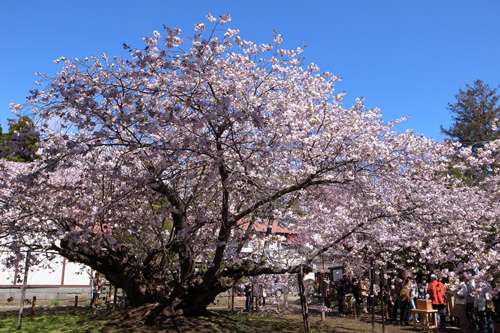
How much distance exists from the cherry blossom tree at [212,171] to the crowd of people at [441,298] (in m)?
1.59

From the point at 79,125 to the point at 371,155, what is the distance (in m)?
5.84

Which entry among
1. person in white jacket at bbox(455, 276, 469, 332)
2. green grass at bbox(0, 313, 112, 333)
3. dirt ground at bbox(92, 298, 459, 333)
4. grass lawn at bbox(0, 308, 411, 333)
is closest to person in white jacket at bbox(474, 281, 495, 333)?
person in white jacket at bbox(455, 276, 469, 332)

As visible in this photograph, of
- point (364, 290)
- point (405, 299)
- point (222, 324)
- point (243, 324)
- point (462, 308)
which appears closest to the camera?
point (222, 324)

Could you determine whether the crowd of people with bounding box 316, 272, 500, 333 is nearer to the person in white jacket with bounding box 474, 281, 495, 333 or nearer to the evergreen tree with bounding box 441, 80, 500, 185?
the person in white jacket with bounding box 474, 281, 495, 333

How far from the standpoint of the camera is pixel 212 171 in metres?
7.69

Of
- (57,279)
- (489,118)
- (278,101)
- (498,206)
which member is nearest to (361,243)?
(498,206)

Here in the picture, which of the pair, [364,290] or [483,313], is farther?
[364,290]

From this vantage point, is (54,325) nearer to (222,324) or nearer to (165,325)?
(165,325)

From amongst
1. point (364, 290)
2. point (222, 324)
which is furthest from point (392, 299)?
point (222, 324)

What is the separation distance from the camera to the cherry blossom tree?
22.9ft

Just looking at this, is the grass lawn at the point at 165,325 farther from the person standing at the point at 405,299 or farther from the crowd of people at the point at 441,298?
the crowd of people at the point at 441,298

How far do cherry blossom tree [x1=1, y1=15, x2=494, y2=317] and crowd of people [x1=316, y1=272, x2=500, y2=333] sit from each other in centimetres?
159

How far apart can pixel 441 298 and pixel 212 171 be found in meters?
9.18

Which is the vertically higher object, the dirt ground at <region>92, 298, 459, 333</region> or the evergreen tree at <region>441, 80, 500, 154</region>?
the evergreen tree at <region>441, 80, 500, 154</region>
